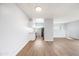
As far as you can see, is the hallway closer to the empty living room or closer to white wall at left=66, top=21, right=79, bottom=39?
the empty living room

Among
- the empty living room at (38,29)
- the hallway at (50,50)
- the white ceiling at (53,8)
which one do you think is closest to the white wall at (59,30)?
the empty living room at (38,29)

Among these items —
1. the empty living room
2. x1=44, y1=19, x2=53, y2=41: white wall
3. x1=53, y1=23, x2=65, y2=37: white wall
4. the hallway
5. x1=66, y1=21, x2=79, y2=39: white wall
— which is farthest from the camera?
x1=53, y1=23, x2=65, y2=37: white wall

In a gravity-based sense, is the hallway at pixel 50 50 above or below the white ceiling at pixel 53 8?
below

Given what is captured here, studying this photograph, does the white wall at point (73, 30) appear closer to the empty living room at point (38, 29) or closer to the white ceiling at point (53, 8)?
the empty living room at point (38, 29)

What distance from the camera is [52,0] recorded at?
3.71 feet

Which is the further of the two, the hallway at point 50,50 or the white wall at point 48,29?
the white wall at point 48,29

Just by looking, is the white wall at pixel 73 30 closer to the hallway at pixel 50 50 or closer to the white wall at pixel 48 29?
the white wall at pixel 48 29

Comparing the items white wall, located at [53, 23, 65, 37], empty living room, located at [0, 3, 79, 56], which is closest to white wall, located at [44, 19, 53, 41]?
empty living room, located at [0, 3, 79, 56]

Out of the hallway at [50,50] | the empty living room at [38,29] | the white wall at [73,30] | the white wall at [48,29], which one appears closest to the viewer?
the empty living room at [38,29]

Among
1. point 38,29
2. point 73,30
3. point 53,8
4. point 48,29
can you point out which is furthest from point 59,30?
point 53,8

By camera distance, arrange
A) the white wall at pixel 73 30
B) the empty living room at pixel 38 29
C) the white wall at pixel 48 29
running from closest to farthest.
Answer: the empty living room at pixel 38 29 < the white wall at pixel 48 29 < the white wall at pixel 73 30

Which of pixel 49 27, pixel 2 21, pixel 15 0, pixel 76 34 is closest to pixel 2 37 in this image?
pixel 2 21

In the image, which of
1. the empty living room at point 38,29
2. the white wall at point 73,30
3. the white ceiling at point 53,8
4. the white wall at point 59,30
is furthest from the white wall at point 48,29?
the white wall at point 59,30

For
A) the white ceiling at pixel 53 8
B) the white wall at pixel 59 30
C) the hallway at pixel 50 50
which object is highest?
the white ceiling at pixel 53 8
